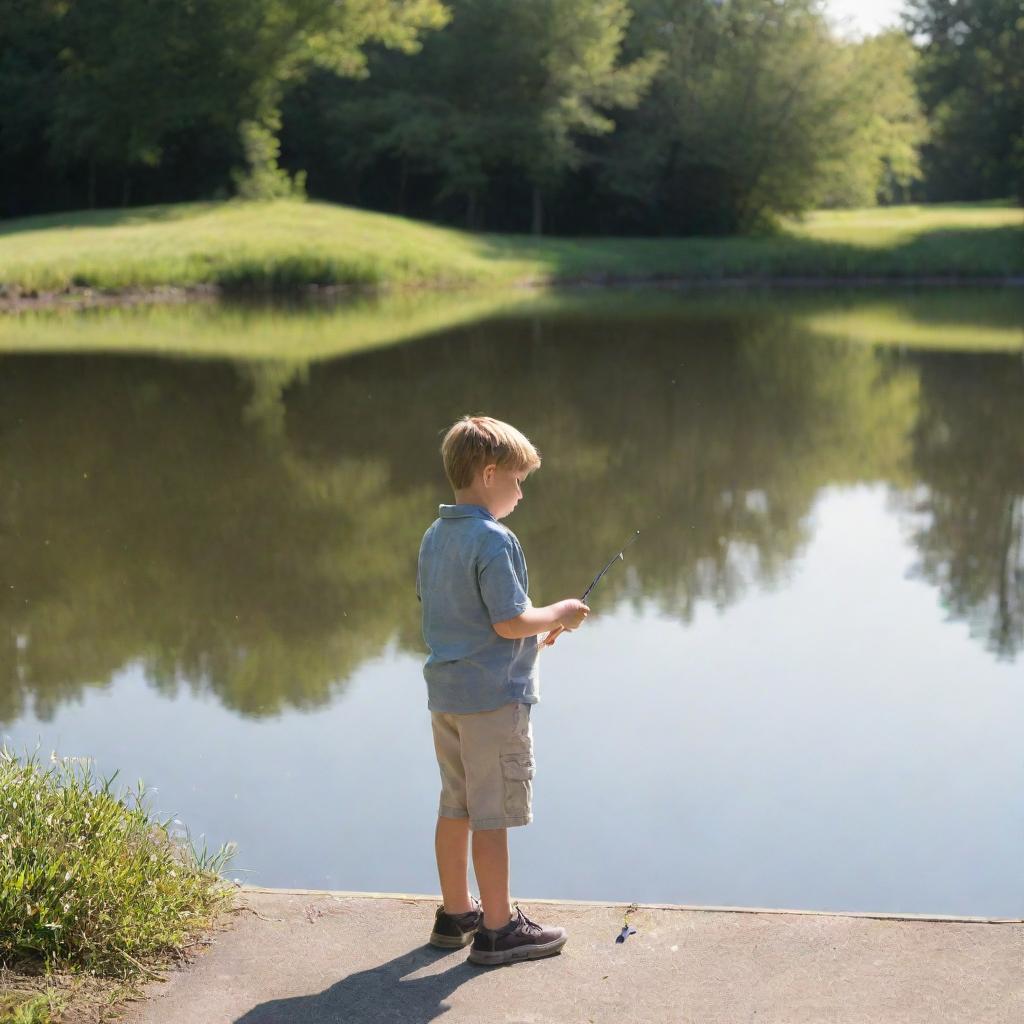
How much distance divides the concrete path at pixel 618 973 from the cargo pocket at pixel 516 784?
318mm

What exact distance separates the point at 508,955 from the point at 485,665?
2.17ft

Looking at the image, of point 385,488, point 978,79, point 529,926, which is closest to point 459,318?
point 385,488

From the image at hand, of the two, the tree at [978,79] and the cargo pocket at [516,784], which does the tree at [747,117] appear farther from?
the cargo pocket at [516,784]

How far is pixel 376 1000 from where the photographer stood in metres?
3.28

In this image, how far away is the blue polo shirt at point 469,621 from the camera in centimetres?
352

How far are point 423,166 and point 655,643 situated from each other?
42.9 metres

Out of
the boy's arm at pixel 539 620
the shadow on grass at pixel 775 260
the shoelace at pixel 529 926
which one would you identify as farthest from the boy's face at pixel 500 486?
the shadow on grass at pixel 775 260

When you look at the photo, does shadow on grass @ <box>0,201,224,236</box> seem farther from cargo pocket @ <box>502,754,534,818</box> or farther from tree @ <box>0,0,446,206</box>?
cargo pocket @ <box>502,754,534,818</box>

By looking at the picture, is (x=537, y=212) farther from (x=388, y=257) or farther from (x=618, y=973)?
(x=618, y=973)

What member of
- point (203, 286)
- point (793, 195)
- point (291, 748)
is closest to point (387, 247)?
point (203, 286)

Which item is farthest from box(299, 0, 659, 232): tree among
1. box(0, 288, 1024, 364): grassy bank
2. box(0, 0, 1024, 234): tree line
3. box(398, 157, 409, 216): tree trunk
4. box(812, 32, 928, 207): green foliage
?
box(0, 288, 1024, 364): grassy bank

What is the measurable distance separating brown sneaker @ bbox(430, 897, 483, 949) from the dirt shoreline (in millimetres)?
24908

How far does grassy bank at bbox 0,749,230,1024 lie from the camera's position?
3.28 m

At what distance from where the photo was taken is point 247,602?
7.64 meters
